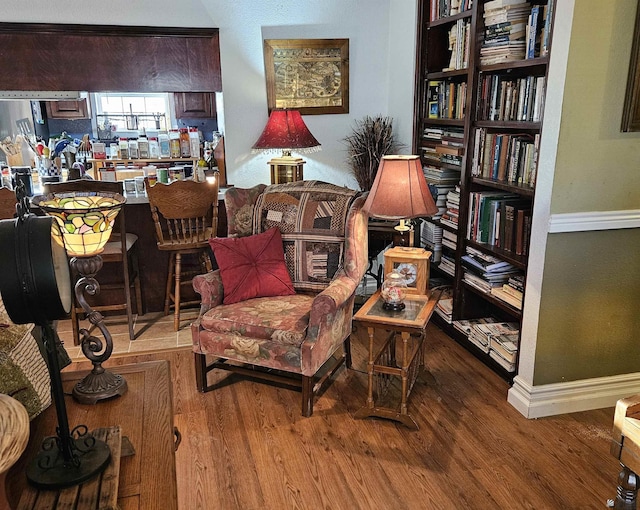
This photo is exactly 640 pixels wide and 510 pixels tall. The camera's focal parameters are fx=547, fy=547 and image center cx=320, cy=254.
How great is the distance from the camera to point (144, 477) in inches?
48.8

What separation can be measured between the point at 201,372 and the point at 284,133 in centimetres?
181

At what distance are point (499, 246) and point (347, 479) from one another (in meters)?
1.53

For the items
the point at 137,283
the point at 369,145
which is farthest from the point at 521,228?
the point at 137,283

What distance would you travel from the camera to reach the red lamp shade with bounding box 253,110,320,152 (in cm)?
384

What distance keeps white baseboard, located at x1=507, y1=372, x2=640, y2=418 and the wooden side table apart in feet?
1.73

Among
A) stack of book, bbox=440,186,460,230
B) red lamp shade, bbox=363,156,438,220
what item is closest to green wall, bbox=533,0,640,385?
red lamp shade, bbox=363,156,438,220

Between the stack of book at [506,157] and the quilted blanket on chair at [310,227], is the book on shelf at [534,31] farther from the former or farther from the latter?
the quilted blanket on chair at [310,227]

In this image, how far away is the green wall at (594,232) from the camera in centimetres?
230

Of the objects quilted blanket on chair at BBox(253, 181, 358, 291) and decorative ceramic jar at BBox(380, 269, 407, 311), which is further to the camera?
quilted blanket on chair at BBox(253, 181, 358, 291)

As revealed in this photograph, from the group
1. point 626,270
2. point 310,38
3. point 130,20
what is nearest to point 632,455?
point 626,270

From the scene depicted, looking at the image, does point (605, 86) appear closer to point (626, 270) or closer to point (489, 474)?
point (626, 270)

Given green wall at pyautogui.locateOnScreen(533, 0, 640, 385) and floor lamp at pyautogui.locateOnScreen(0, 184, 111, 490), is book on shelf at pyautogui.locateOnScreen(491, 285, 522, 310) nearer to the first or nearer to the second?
green wall at pyautogui.locateOnScreen(533, 0, 640, 385)

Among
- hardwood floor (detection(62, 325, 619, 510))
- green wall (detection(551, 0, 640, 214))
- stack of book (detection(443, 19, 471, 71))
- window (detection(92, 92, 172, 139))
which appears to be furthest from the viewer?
window (detection(92, 92, 172, 139))

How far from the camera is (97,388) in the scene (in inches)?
61.6
